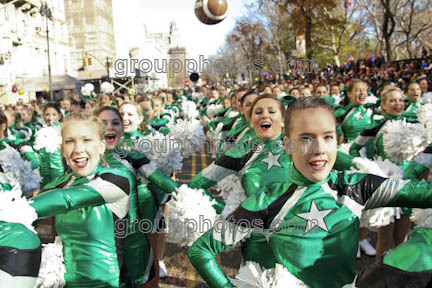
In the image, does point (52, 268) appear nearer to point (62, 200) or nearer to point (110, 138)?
point (62, 200)

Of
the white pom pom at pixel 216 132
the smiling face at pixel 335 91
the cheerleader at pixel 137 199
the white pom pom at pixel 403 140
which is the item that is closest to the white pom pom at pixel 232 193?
the cheerleader at pixel 137 199

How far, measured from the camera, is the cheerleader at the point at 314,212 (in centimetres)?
188

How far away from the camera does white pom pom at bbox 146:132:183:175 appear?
414cm

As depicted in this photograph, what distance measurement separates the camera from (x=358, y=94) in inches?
236

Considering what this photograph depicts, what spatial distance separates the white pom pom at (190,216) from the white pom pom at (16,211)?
1057mm

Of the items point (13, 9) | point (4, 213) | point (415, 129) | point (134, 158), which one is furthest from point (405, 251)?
point (13, 9)

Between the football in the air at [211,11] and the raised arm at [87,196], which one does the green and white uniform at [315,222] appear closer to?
the raised arm at [87,196]

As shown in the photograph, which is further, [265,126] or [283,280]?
[265,126]

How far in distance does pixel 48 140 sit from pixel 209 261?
4.35 m

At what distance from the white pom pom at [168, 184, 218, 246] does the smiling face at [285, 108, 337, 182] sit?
0.83 m

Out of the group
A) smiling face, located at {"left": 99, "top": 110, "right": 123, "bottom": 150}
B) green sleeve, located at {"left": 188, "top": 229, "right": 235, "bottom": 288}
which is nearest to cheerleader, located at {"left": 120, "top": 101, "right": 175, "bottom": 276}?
smiling face, located at {"left": 99, "top": 110, "right": 123, "bottom": 150}

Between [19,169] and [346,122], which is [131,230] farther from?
[346,122]

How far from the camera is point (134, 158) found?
11.5 feet

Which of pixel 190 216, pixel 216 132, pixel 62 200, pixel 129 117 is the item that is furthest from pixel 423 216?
pixel 216 132
